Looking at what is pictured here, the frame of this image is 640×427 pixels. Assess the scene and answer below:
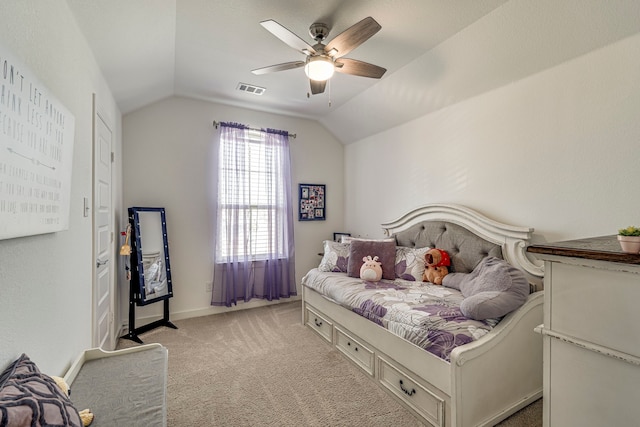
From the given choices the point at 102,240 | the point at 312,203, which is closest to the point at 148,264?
the point at 102,240

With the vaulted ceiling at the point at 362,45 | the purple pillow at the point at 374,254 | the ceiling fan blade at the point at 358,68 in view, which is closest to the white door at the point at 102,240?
the vaulted ceiling at the point at 362,45

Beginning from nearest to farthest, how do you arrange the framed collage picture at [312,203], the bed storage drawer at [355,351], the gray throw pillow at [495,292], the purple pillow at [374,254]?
the gray throw pillow at [495,292] < the bed storage drawer at [355,351] < the purple pillow at [374,254] < the framed collage picture at [312,203]

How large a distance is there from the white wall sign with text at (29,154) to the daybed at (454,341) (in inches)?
74.1

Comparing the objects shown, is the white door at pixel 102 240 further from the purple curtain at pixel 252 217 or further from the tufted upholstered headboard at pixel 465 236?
the tufted upholstered headboard at pixel 465 236

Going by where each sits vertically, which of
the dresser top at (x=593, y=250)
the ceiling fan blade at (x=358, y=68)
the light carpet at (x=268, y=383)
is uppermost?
the ceiling fan blade at (x=358, y=68)

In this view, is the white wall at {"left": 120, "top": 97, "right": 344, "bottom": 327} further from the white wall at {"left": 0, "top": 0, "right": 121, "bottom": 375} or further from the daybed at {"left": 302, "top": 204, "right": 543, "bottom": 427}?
the daybed at {"left": 302, "top": 204, "right": 543, "bottom": 427}

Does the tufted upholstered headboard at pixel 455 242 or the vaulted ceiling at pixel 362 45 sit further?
the tufted upholstered headboard at pixel 455 242

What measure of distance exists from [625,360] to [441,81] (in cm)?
242

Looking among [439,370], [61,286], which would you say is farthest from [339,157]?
[61,286]

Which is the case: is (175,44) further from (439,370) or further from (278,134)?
(439,370)

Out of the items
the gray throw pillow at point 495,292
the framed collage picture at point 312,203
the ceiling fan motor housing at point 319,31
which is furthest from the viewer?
the framed collage picture at point 312,203

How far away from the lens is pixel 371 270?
2.72 m

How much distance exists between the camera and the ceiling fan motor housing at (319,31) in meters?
2.03

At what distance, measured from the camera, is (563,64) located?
2055 millimetres
